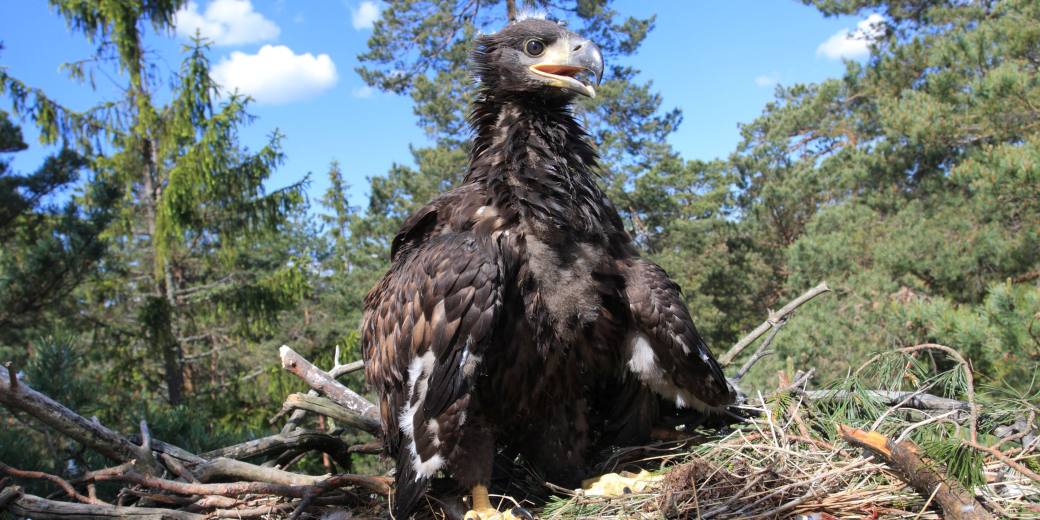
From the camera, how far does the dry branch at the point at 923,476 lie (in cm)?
192

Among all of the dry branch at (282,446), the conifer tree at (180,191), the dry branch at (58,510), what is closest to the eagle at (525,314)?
the dry branch at (282,446)

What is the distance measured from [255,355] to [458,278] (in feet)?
75.3

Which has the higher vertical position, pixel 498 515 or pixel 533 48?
pixel 533 48

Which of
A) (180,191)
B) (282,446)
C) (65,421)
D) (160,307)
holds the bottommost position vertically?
(282,446)

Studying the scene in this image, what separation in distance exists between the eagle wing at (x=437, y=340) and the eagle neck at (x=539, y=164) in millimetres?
281

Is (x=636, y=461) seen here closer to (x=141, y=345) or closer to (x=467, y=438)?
(x=467, y=438)

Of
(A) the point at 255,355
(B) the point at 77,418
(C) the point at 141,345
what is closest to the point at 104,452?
(B) the point at 77,418

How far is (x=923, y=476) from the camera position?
1985 mm

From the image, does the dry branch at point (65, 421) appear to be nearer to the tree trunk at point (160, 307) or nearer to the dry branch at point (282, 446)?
the dry branch at point (282, 446)

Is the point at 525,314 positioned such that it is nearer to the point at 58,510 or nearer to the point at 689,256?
the point at 58,510

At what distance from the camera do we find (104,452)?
3.04m

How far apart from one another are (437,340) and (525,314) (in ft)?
1.20

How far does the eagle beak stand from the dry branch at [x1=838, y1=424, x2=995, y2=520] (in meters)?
1.73

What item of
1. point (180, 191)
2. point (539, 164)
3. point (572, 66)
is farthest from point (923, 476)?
point (180, 191)
